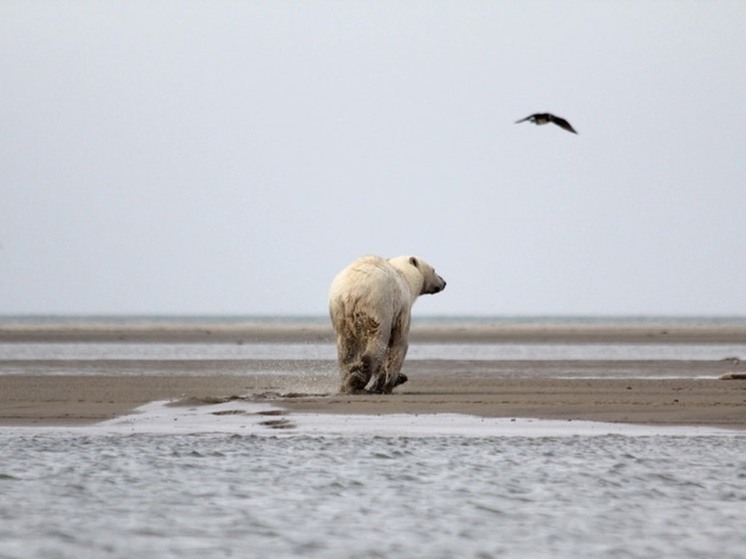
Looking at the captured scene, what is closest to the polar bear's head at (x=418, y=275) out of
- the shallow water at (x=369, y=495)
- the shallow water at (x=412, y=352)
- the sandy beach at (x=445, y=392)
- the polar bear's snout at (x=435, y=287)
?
the polar bear's snout at (x=435, y=287)

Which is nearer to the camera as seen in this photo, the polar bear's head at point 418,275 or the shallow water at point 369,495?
the shallow water at point 369,495

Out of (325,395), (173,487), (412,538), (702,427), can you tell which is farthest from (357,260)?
(412,538)

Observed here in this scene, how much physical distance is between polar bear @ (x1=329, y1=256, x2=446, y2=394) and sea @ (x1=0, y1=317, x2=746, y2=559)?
284 cm

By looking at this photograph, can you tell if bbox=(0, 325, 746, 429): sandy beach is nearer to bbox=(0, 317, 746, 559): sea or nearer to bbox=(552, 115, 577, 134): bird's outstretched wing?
bbox=(0, 317, 746, 559): sea

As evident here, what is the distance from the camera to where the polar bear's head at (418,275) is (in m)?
25.3

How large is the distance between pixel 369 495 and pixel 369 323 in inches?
376

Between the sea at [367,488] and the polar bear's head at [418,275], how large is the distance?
5961 mm

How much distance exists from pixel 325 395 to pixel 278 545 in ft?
38.9

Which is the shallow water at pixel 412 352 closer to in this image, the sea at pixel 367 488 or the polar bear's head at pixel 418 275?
the polar bear's head at pixel 418 275

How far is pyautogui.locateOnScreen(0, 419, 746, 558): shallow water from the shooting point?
34.7 feet

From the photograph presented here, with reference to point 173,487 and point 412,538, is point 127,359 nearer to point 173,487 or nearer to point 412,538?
point 173,487

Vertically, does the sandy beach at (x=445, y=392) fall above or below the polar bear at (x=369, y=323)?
below

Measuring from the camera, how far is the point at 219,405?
20797 mm

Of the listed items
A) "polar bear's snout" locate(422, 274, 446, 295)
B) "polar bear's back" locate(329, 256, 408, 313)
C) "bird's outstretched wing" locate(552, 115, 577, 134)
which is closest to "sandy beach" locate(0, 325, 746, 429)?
"polar bear's back" locate(329, 256, 408, 313)
